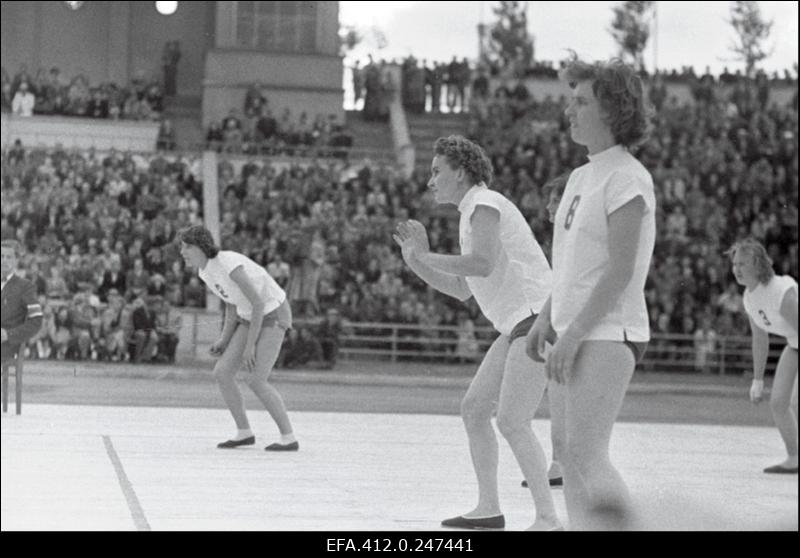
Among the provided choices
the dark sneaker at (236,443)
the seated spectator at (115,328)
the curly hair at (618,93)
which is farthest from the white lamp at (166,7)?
the curly hair at (618,93)

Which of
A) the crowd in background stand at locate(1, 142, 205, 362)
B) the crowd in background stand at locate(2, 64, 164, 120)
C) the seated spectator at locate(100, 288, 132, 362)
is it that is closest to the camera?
the seated spectator at locate(100, 288, 132, 362)

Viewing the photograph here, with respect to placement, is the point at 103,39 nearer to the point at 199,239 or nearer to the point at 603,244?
the point at 199,239

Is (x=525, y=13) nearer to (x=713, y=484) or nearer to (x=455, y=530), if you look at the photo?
(x=713, y=484)

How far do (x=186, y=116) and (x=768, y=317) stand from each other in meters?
25.5

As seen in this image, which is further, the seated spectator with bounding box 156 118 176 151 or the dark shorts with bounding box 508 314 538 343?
the seated spectator with bounding box 156 118 176 151

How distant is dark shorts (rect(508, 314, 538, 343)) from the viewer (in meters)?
5.86

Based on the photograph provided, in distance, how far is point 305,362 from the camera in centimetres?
2120

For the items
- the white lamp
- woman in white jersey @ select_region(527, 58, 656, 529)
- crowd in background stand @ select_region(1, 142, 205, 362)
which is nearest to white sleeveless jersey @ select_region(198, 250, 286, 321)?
woman in white jersey @ select_region(527, 58, 656, 529)

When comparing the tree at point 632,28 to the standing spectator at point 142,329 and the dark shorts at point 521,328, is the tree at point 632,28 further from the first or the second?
the dark shorts at point 521,328

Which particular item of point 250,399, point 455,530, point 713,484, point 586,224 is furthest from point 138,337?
point 586,224

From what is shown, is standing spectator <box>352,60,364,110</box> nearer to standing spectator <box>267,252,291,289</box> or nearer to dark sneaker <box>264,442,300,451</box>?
standing spectator <box>267,252,291,289</box>

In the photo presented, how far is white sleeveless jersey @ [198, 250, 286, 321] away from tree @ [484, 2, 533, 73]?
30.3 metres

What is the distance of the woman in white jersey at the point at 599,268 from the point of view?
412cm

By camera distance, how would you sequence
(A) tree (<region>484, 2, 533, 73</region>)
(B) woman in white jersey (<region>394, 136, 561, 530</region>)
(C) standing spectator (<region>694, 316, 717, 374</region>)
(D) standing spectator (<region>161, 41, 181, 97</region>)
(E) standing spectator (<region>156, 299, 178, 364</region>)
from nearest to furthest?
(B) woman in white jersey (<region>394, 136, 561, 530</region>) < (E) standing spectator (<region>156, 299, 178, 364</region>) < (C) standing spectator (<region>694, 316, 717, 374</region>) < (D) standing spectator (<region>161, 41, 181, 97</region>) < (A) tree (<region>484, 2, 533, 73</region>)
